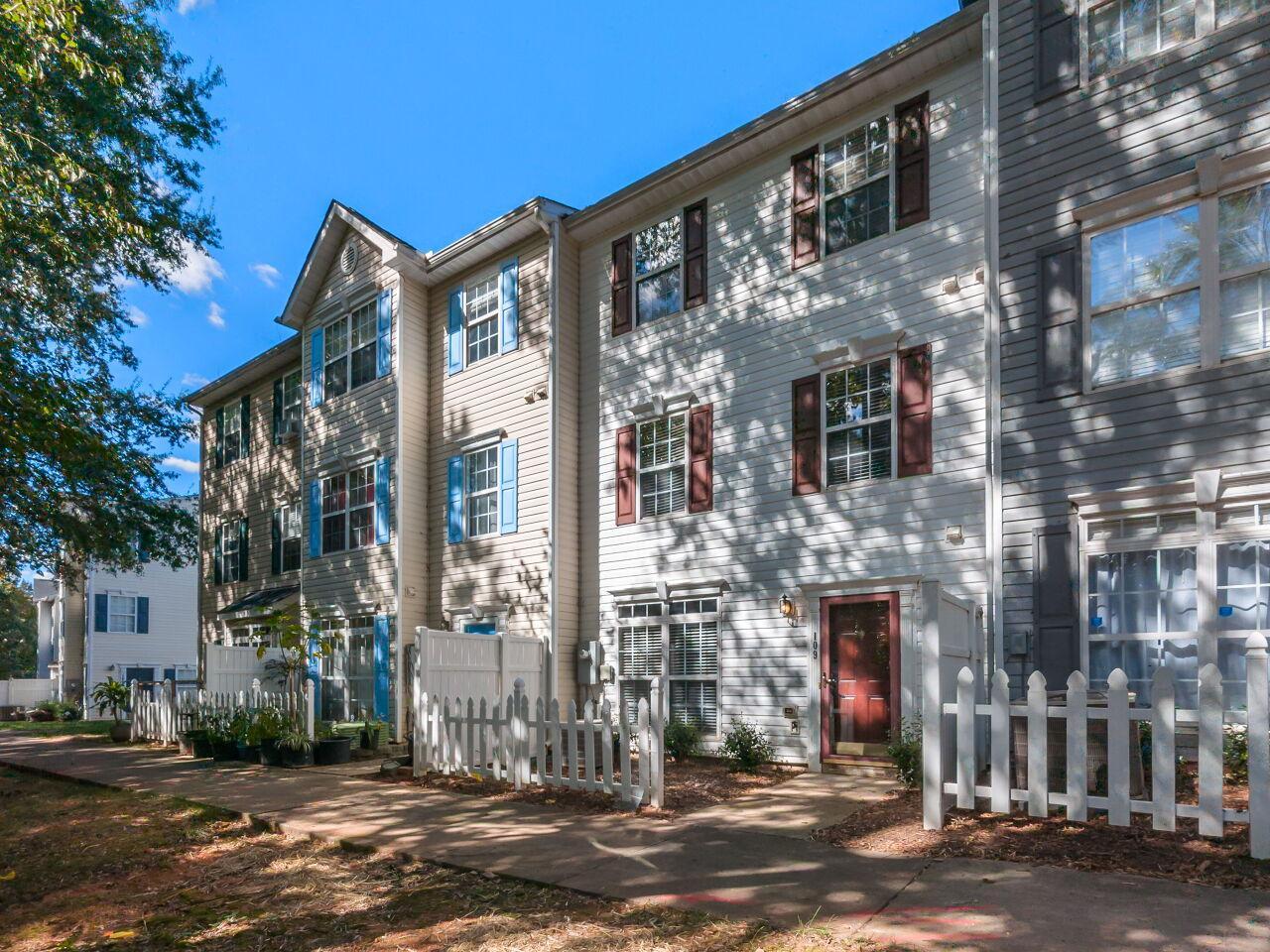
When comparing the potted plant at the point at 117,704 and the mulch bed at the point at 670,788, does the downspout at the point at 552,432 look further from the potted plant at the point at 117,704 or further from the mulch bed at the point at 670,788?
the potted plant at the point at 117,704

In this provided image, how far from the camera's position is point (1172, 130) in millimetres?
8922

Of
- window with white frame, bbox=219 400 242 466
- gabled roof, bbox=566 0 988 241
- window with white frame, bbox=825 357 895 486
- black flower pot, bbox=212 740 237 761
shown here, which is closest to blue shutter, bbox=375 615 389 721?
black flower pot, bbox=212 740 237 761

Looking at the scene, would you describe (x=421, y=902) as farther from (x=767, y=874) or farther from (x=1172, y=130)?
(x=1172, y=130)

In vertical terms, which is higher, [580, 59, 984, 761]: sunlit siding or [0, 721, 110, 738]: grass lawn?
[580, 59, 984, 761]: sunlit siding

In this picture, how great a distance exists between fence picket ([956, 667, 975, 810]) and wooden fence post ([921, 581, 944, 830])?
143 millimetres

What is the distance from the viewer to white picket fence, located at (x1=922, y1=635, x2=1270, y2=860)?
19.0 ft

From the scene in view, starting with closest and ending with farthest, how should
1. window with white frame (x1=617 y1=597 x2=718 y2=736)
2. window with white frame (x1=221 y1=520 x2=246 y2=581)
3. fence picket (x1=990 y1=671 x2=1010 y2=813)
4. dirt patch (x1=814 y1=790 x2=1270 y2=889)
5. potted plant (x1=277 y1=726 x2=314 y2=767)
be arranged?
dirt patch (x1=814 y1=790 x2=1270 y2=889)
fence picket (x1=990 y1=671 x2=1010 y2=813)
window with white frame (x1=617 y1=597 x2=718 y2=736)
potted plant (x1=277 y1=726 x2=314 y2=767)
window with white frame (x1=221 y1=520 x2=246 y2=581)

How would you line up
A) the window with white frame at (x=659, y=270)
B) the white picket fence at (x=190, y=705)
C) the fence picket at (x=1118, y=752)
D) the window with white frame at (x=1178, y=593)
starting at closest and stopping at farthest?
the fence picket at (x=1118, y=752) < the window with white frame at (x=1178, y=593) < the white picket fence at (x=190, y=705) < the window with white frame at (x=659, y=270)

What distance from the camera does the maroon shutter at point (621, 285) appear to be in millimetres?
14688

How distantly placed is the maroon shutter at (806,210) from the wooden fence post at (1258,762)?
25.2ft

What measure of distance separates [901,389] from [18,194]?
10.2 metres

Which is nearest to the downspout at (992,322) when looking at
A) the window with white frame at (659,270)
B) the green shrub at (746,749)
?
the green shrub at (746,749)

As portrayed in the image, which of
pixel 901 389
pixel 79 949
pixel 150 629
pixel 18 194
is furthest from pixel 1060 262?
pixel 150 629

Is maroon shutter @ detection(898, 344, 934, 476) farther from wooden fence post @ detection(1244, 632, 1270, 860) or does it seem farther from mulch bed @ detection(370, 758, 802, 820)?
wooden fence post @ detection(1244, 632, 1270, 860)
